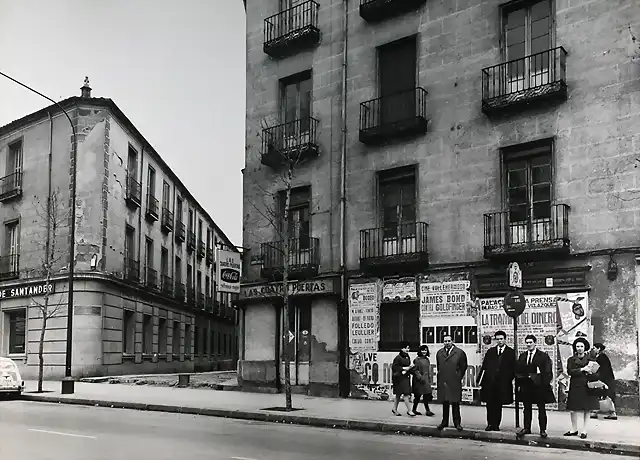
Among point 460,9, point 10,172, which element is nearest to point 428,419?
point 460,9

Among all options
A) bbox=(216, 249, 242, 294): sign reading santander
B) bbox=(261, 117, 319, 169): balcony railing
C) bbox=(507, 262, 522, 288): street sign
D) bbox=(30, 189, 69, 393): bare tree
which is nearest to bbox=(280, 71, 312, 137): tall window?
bbox=(261, 117, 319, 169): balcony railing

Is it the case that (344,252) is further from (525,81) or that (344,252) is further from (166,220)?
(166,220)

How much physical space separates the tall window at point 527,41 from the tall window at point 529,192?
168 cm

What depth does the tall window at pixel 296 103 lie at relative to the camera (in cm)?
2312

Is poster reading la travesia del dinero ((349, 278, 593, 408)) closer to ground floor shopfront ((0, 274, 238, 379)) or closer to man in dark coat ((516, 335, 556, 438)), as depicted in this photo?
man in dark coat ((516, 335, 556, 438))

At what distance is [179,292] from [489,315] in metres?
23.5

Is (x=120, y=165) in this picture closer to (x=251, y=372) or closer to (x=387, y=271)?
(x=251, y=372)

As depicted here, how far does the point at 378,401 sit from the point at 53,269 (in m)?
16.5

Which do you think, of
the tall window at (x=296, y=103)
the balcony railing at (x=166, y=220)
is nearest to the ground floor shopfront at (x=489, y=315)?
the tall window at (x=296, y=103)

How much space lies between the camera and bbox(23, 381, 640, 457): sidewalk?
13.0 meters

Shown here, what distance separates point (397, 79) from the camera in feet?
69.7

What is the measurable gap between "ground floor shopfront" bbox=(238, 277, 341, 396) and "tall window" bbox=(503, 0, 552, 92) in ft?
24.5

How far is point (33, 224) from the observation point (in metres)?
30.5

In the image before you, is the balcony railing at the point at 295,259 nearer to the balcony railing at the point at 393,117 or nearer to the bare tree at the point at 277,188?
the bare tree at the point at 277,188
